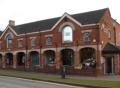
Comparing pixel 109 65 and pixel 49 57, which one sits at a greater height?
pixel 49 57

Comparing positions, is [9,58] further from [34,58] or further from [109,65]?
[109,65]

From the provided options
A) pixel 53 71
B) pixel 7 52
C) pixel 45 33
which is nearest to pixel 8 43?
pixel 7 52

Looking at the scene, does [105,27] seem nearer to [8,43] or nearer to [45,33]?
[45,33]

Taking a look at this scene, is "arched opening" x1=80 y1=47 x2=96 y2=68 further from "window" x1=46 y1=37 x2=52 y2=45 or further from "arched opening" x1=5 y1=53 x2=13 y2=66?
"arched opening" x1=5 y1=53 x2=13 y2=66

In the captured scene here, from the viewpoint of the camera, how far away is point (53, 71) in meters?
45.8

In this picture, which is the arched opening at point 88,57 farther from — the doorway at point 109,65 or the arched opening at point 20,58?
the arched opening at point 20,58

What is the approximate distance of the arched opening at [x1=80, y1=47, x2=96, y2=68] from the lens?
43319mm

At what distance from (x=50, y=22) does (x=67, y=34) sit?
6.67m

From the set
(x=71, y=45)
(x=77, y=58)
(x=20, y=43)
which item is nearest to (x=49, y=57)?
(x=71, y=45)

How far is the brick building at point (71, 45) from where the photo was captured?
43000 millimetres

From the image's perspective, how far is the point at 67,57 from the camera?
4738cm

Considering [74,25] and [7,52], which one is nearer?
[74,25]

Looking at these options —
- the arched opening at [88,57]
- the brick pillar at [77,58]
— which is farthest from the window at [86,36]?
the brick pillar at [77,58]

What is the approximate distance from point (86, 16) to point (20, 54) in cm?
1638
